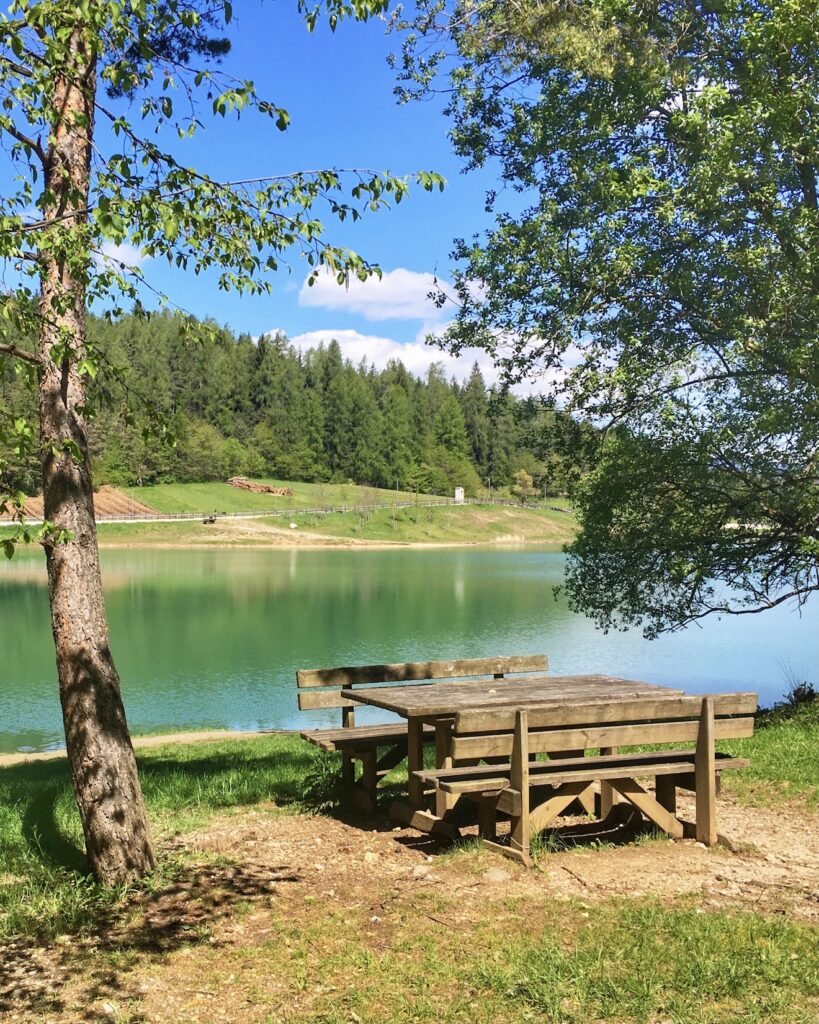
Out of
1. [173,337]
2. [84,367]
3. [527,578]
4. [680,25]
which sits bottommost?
[527,578]

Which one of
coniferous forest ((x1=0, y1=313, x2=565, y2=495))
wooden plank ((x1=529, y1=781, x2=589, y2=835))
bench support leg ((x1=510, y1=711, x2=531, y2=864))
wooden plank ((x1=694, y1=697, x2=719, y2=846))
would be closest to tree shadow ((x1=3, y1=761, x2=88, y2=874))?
bench support leg ((x1=510, y1=711, x2=531, y2=864))

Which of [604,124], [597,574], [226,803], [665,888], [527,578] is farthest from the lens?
[527,578]

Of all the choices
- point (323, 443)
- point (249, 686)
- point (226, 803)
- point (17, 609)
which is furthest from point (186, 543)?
point (226, 803)

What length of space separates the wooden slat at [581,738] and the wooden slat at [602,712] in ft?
0.22

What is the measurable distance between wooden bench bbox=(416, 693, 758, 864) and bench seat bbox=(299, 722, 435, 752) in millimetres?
922

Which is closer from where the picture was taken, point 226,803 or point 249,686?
point 226,803

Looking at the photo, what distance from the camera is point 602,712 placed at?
6.13m

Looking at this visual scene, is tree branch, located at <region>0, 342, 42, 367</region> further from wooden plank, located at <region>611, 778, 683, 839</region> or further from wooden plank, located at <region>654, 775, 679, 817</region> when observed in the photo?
wooden plank, located at <region>654, 775, 679, 817</region>

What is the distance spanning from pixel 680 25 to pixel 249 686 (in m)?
15.1

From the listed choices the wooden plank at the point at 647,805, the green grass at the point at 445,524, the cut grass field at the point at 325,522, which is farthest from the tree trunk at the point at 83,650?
the green grass at the point at 445,524

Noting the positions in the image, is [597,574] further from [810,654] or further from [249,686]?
[810,654]

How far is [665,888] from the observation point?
17.5 ft

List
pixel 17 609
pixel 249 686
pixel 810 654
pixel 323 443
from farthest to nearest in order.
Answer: pixel 323 443 < pixel 17 609 < pixel 810 654 < pixel 249 686

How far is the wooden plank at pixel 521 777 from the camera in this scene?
18.8 feet
